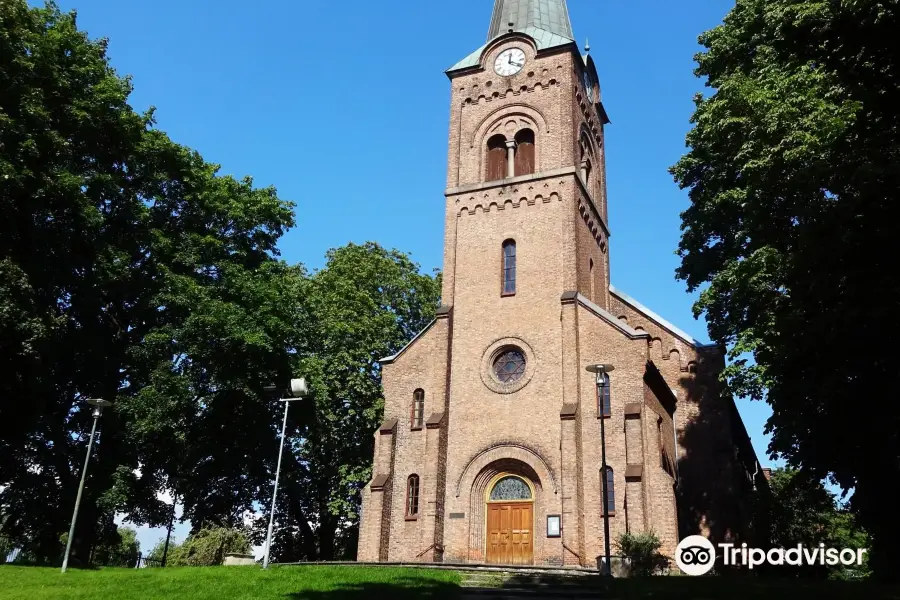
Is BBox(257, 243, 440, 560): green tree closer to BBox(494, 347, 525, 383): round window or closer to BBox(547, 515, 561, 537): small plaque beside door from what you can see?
BBox(494, 347, 525, 383): round window

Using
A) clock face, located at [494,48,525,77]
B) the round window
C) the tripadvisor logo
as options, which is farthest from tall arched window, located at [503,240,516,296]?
the tripadvisor logo

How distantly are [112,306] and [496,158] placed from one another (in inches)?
595

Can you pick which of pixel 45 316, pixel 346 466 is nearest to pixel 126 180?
pixel 45 316

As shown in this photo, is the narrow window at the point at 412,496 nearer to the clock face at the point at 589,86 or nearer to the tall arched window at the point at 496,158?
the tall arched window at the point at 496,158

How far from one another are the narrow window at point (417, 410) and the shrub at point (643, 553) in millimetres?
7923

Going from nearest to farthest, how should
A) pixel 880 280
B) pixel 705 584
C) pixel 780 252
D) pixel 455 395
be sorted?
pixel 880 280 → pixel 705 584 → pixel 780 252 → pixel 455 395

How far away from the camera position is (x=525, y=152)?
28469mm

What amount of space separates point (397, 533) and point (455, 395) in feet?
15.2

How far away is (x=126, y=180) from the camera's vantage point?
27.4 metres

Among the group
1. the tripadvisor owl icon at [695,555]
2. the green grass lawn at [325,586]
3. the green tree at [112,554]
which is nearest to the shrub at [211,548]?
the green tree at [112,554]

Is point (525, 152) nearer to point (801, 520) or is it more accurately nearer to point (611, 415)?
point (611, 415)

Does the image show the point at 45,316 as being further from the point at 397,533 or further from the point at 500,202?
the point at 500,202

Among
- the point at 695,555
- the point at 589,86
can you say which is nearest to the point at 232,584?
the point at 695,555

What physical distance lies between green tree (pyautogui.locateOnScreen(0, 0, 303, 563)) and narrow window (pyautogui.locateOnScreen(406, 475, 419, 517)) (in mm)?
7390
